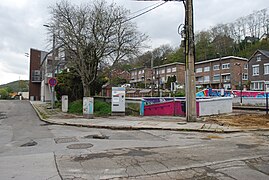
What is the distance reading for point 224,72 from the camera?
65.1 metres

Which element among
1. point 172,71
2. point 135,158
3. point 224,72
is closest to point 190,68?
point 135,158

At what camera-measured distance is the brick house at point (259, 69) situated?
50312mm

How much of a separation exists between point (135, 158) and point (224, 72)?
64100 millimetres

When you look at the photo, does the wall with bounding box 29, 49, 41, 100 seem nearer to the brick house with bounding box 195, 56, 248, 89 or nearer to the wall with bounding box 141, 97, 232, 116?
the brick house with bounding box 195, 56, 248, 89

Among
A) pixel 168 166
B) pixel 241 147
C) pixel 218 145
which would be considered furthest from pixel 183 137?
pixel 168 166

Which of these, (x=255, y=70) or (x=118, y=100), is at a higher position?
(x=255, y=70)

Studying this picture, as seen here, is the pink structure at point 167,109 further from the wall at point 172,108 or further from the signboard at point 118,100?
the signboard at point 118,100

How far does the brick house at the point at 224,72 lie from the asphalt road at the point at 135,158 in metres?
53.9

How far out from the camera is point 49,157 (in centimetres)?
654

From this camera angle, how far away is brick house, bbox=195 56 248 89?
62.1 m

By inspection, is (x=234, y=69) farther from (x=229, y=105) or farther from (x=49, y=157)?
(x=49, y=157)

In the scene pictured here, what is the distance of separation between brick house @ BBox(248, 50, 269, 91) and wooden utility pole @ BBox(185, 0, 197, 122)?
41.9m

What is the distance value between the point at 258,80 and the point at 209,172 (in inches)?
2108

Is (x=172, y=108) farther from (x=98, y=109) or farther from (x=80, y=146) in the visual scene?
(x=80, y=146)
